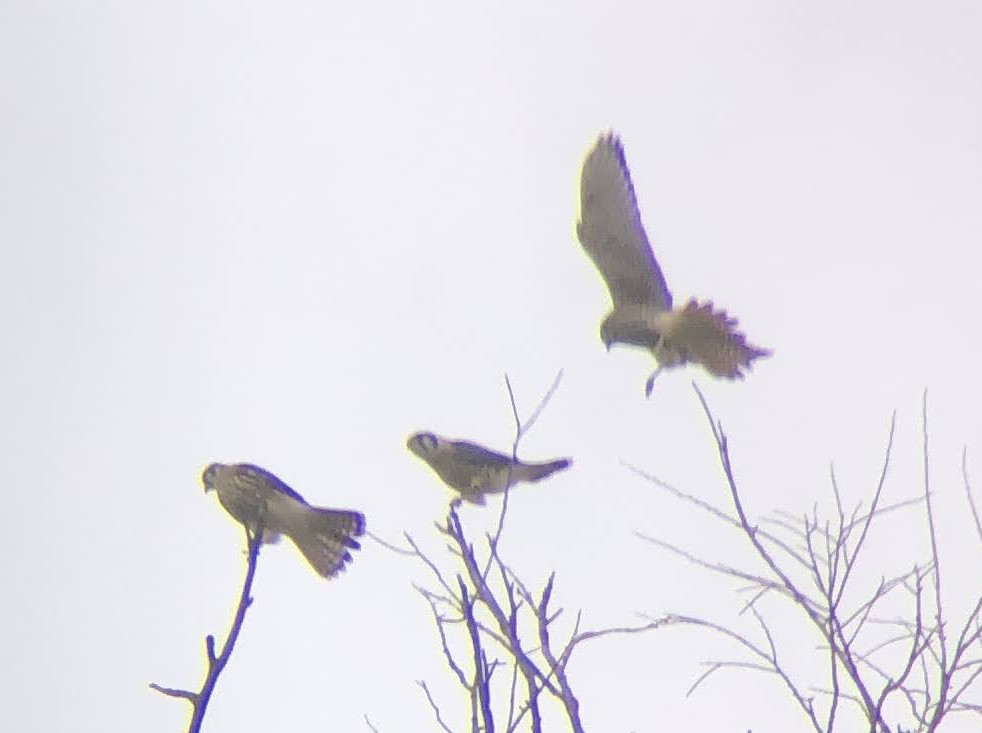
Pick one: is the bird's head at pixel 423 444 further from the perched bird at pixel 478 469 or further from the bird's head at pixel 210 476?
the bird's head at pixel 210 476

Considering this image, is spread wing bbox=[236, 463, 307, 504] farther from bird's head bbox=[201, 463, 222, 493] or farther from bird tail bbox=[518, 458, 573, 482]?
bird tail bbox=[518, 458, 573, 482]

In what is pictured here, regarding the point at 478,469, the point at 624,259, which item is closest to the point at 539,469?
the point at 478,469

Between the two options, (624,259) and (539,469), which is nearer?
(539,469)

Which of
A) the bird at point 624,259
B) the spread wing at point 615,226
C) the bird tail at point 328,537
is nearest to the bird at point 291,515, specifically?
the bird tail at point 328,537

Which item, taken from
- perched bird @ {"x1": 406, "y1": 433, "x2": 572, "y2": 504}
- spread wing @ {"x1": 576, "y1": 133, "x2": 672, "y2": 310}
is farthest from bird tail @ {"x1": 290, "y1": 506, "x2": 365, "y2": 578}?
spread wing @ {"x1": 576, "y1": 133, "x2": 672, "y2": 310}

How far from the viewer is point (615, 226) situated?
175 inches

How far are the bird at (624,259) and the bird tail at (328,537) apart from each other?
1210 mm

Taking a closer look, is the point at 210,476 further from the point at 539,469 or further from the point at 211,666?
the point at 211,666

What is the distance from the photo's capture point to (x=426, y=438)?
4336 millimetres

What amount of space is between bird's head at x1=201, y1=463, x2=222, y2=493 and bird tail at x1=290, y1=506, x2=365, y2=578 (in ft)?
0.84

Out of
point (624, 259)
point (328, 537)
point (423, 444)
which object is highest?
point (624, 259)

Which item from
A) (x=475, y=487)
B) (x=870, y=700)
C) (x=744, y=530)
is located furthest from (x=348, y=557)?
(x=870, y=700)

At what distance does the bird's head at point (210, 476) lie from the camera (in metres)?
3.50

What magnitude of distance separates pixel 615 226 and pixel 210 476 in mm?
1634
